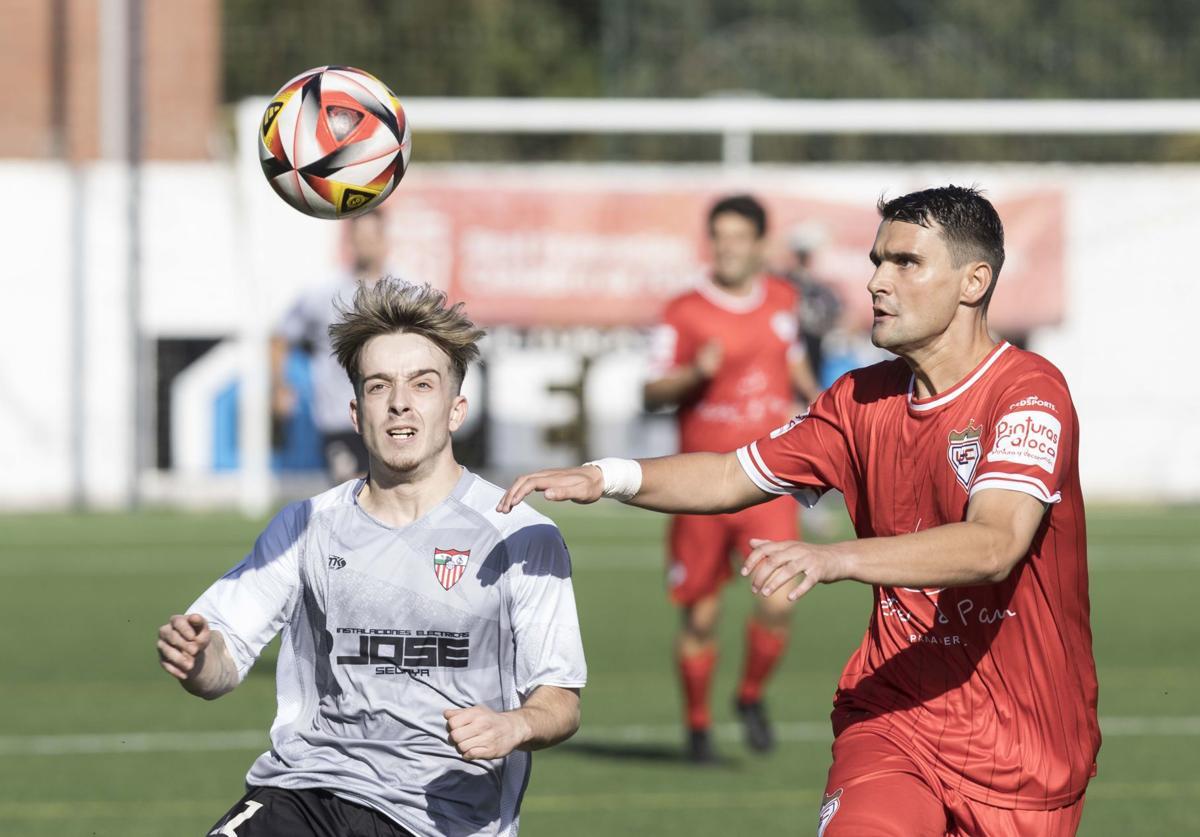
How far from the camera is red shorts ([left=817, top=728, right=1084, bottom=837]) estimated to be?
426 centimetres

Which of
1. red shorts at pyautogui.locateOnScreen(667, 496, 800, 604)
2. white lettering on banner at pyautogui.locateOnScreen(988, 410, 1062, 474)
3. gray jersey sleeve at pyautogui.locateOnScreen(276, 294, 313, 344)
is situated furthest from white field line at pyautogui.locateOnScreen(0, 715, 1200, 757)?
white lettering on banner at pyautogui.locateOnScreen(988, 410, 1062, 474)

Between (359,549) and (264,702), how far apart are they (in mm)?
5925

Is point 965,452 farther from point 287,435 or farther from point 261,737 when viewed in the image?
point 287,435

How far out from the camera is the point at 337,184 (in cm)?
558

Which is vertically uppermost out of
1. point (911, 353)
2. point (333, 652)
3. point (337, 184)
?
point (337, 184)

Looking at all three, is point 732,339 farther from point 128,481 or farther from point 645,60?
point 645,60

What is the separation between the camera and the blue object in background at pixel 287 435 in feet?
63.4

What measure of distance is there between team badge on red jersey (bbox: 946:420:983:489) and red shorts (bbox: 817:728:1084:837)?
0.67m

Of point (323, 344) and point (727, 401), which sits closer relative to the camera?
point (727, 401)

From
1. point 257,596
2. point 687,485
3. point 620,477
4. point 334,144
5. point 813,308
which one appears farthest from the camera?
point 813,308

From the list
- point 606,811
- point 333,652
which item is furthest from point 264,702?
point 333,652

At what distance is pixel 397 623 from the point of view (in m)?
4.35

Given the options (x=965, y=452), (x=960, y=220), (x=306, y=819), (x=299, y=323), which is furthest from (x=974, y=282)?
(x=299, y=323)

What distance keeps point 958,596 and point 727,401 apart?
4.35 metres
